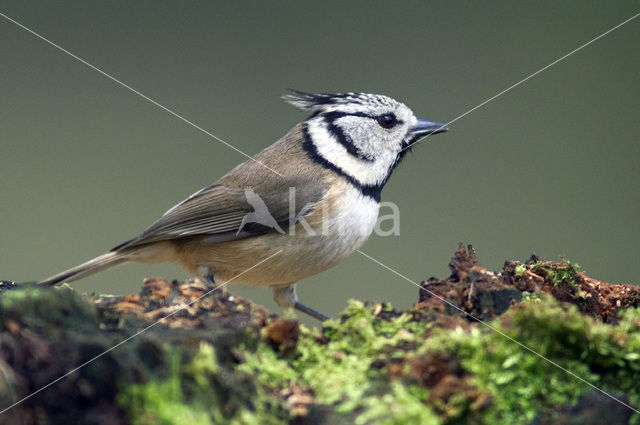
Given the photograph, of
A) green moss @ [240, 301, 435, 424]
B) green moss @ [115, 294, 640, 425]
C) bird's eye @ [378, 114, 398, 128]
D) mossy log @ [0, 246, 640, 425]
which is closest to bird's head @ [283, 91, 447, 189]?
bird's eye @ [378, 114, 398, 128]

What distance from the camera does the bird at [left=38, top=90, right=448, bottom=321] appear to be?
3.49 m

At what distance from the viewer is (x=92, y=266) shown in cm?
373

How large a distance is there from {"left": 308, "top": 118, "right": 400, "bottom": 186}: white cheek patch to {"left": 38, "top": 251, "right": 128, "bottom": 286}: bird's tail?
1333 millimetres

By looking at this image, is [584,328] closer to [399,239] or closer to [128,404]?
[128,404]

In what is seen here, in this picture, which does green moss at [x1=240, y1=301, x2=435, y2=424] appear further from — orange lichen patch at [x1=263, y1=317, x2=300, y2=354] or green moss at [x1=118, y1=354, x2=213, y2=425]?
green moss at [x1=118, y1=354, x2=213, y2=425]

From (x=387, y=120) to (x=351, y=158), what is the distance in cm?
36

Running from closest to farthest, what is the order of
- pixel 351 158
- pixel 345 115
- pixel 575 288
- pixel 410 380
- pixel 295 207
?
1. pixel 410 380
2. pixel 575 288
3. pixel 295 207
4. pixel 351 158
5. pixel 345 115

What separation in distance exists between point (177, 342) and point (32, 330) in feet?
1.07

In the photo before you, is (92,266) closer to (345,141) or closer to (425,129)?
(345,141)

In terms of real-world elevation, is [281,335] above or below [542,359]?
below

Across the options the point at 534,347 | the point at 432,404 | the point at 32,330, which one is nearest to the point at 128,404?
the point at 32,330

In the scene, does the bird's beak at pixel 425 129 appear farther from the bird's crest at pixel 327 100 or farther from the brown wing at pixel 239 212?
the brown wing at pixel 239 212

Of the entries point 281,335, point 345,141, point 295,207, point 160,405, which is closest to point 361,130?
point 345,141

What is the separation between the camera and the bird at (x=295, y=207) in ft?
11.5
